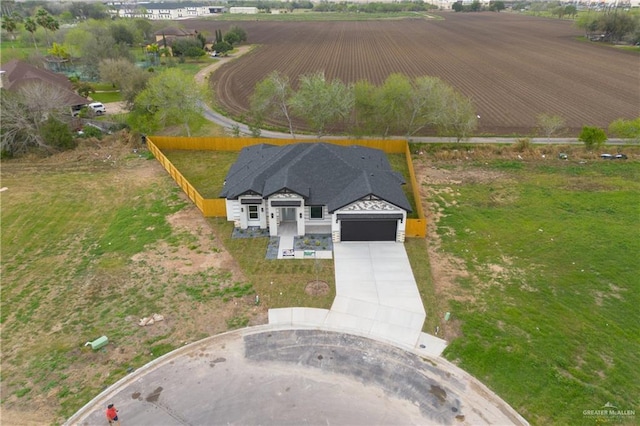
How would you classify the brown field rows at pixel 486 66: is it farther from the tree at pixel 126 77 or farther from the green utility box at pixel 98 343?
the green utility box at pixel 98 343

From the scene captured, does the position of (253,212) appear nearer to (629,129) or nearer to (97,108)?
(629,129)

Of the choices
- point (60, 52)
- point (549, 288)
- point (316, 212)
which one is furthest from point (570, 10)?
point (316, 212)

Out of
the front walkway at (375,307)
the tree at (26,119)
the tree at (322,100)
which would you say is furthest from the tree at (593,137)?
the tree at (26,119)

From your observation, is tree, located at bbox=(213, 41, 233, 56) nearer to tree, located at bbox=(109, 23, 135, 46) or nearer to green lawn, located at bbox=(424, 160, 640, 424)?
tree, located at bbox=(109, 23, 135, 46)

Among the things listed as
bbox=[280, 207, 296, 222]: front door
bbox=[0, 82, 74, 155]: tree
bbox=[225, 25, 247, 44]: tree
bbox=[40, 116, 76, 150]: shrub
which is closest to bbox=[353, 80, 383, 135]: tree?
bbox=[280, 207, 296, 222]: front door

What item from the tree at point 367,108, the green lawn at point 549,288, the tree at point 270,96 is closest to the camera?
the green lawn at point 549,288
